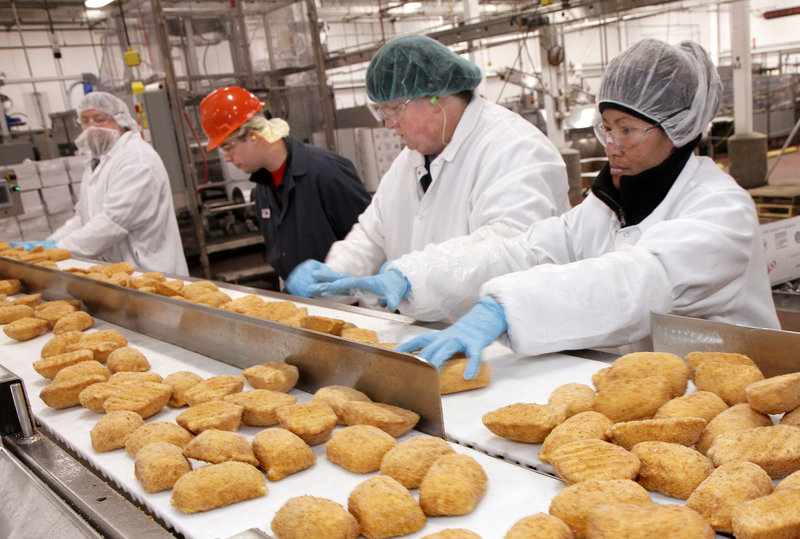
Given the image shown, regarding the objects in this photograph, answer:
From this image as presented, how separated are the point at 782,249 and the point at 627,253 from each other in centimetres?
256

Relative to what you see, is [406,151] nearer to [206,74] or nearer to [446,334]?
[446,334]

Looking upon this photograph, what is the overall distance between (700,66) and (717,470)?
3.70 ft

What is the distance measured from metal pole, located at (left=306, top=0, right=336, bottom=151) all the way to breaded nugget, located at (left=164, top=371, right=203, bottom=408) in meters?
5.19

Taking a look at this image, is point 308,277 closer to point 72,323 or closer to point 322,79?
point 72,323

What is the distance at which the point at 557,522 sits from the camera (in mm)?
842

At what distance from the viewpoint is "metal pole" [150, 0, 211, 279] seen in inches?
219

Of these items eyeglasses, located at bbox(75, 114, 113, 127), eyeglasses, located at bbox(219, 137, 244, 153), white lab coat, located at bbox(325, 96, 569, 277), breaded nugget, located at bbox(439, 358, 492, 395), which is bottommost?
breaded nugget, located at bbox(439, 358, 492, 395)

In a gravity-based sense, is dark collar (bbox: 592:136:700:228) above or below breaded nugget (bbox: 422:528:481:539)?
above

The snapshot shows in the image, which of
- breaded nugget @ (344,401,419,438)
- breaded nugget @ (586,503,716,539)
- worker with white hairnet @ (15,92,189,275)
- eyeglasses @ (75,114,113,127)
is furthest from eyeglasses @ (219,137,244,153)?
breaded nugget @ (586,503,716,539)

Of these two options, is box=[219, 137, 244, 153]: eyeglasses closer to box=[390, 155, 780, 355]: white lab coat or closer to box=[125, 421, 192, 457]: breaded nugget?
box=[390, 155, 780, 355]: white lab coat

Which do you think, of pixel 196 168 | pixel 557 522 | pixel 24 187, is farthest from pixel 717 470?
pixel 24 187

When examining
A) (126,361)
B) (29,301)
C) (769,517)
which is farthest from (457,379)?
(29,301)

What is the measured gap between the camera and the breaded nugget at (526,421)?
3.55ft

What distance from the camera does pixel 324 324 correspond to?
1622 millimetres
